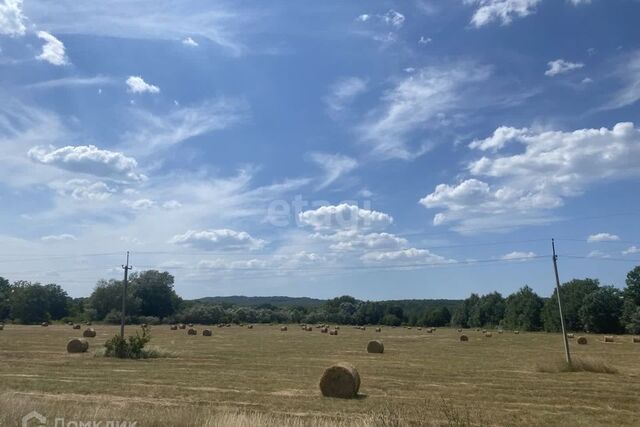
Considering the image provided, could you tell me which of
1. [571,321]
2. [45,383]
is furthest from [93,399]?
[571,321]

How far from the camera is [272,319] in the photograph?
11231 cm

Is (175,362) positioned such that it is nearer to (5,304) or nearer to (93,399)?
(93,399)

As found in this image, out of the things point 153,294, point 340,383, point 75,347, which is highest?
point 153,294

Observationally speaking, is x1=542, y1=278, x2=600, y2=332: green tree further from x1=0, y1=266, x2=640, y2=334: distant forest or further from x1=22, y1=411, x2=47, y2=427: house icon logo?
x1=22, y1=411, x2=47, y2=427: house icon logo

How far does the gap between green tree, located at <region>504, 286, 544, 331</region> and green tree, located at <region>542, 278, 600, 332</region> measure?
4164 mm

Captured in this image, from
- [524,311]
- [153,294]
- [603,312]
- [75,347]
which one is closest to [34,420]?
[75,347]

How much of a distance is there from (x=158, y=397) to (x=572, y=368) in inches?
704

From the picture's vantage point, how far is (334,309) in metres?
136

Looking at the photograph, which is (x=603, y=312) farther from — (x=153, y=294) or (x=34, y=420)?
(x=153, y=294)

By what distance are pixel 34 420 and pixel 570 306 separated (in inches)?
3380

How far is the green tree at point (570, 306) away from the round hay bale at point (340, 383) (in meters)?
71.7

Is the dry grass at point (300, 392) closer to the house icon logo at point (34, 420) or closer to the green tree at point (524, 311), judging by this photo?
the house icon logo at point (34, 420)

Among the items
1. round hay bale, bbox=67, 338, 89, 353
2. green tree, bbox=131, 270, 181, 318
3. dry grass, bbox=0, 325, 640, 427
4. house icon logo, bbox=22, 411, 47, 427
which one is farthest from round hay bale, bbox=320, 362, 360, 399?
green tree, bbox=131, 270, 181, 318

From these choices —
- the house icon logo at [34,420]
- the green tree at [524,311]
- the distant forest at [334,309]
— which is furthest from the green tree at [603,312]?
the house icon logo at [34,420]
